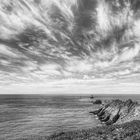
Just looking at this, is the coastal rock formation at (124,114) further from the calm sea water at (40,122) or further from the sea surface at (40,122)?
the calm sea water at (40,122)

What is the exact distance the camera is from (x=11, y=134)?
81.8 ft

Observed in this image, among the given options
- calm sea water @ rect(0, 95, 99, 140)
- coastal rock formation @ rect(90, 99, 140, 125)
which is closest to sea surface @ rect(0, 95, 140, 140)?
calm sea water @ rect(0, 95, 99, 140)

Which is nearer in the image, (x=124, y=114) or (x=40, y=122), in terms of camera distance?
(x=124, y=114)

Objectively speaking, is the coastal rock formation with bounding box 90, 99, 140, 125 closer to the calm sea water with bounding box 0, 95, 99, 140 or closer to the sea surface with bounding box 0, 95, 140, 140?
the sea surface with bounding box 0, 95, 140, 140

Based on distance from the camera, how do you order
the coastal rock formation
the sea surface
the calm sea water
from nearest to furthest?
the sea surface
the calm sea water
the coastal rock formation

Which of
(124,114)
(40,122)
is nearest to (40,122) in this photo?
(40,122)

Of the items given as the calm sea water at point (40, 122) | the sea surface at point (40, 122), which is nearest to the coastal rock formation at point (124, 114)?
the sea surface at point (40, 122)

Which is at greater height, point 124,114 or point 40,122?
point 124,114

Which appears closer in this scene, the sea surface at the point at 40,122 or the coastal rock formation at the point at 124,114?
the sea surface at the point at 40,122

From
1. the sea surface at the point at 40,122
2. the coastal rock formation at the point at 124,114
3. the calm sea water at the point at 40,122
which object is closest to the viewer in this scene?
the sea surface at the point at 40,122

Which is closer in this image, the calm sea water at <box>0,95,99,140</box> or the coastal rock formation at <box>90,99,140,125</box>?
the calm sea water at <box>0,95,99,140</box>

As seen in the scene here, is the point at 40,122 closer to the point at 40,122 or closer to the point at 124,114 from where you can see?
the point at 40,122

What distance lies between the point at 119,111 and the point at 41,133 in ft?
72.1

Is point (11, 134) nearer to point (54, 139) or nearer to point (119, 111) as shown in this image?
point (54, 139)
